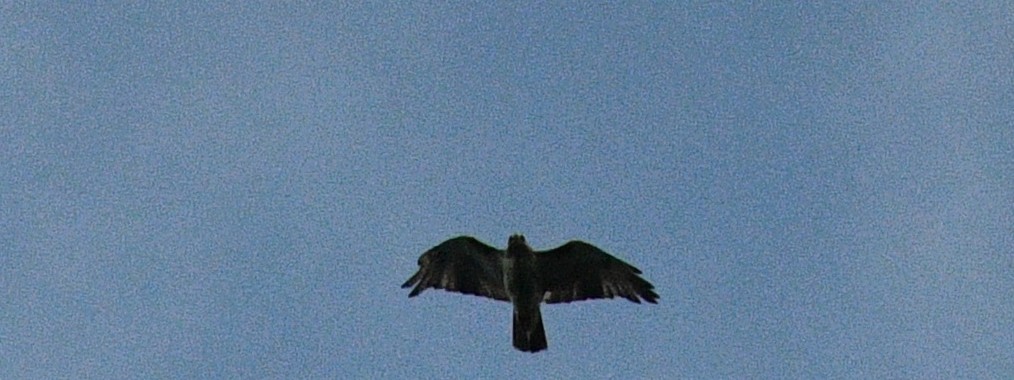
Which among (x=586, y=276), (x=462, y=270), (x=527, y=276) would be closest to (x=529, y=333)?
(x=527, y=276)

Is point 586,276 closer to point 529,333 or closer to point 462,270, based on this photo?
point 529,333

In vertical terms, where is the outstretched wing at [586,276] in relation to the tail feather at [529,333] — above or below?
above

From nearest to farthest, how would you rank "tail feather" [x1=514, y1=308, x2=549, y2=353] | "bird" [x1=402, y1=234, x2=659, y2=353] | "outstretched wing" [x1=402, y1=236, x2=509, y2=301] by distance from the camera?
"tail feather" [x1=514, y1=308, x2=549, y2=353]
"bird" [x1=402, y1=234, x2=659, y2=353]
"outstretched wing" [x1=402, y1=236, x2=509, y2=301]

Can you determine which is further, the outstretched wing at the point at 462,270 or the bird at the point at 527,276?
the outstretched wing at the point at 462,270

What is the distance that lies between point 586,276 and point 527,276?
1.34 metres

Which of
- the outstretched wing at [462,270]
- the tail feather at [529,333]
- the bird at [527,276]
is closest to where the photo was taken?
the tail feather at [529,333]

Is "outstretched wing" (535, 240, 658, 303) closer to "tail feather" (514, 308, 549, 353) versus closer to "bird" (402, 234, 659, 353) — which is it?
"bird" (402, 234, 659, 353)

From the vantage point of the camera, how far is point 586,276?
22.1 metres

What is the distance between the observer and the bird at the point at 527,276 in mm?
21547

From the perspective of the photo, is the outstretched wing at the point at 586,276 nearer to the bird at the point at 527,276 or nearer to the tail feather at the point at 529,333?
the bird at the point at 527,276

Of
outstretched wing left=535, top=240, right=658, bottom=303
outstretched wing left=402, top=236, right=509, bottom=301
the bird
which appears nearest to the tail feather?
the bird

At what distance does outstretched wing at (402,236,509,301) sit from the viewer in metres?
21.9

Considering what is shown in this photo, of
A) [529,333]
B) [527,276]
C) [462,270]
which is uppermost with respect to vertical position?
[462,270]

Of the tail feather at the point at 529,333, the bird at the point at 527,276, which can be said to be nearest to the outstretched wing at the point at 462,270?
the bird at the point at 527,276
